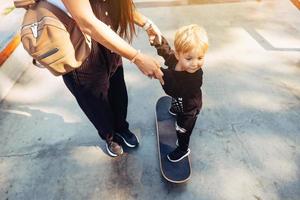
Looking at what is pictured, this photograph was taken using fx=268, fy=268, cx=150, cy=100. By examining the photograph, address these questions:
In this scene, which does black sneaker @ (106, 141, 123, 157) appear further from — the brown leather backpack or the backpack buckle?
the backpack buckle

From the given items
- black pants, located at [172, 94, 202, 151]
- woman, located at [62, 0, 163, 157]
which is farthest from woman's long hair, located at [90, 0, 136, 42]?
black pants, located at [172, 94, 202, 151]

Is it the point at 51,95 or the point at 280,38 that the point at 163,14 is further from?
the point at 51,95

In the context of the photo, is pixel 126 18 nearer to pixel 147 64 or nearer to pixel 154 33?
pixel 154 33

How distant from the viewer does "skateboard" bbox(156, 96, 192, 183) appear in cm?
181

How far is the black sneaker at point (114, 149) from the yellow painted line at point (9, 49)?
5.05 ft

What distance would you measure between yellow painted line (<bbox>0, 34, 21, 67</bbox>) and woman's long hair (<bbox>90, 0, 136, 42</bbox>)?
1.77 m

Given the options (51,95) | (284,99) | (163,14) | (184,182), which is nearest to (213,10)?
(163,14)

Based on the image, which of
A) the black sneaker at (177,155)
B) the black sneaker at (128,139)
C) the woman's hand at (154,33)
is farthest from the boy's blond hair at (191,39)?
the black sneaker at (128,139)

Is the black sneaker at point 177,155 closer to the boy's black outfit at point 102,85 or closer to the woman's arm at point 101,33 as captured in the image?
the boy's black outfit at point 102,85

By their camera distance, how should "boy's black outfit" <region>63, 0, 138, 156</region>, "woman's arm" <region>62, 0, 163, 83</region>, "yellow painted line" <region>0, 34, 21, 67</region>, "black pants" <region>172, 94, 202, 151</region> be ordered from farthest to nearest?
"yellow painted line" <region>0, 34, 21, 67</region> → "black pants" <region>172, 94, 202, 151</region> → "boy's black outfit" <region>63, 0, 138, 156</region> → "woman's arm" <region>62, 0, 163, 83</region>

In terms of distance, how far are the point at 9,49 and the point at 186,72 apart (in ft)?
7.37

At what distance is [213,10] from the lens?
3.90 metres

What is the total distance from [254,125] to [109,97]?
1230 mm

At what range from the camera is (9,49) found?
286cm
